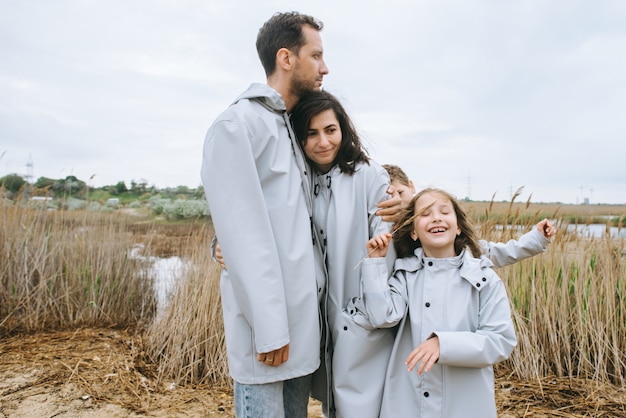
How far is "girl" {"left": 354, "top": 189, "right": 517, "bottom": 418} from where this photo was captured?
A: 155cm

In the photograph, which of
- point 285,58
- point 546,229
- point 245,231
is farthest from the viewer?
point 546,229

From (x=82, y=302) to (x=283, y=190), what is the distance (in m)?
3.83

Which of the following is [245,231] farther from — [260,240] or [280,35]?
[280,35]

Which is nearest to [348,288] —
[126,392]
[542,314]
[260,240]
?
[260,240]

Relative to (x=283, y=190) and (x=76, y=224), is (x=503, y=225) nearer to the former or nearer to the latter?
Result: (x=283, y=190)

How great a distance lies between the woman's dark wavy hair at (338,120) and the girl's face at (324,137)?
0.07 feet

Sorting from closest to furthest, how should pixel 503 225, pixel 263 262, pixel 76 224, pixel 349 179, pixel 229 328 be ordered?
pixel 263 262 → pixel 229 328 → pixel 349 179 → pixel 503 225 → pixel 76 224

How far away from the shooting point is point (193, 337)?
3.59 metres

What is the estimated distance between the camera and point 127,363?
362 cm

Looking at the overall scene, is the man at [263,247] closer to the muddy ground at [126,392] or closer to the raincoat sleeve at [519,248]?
the raincoat sleeve at [519,248]

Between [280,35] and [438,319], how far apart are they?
133 centimetres

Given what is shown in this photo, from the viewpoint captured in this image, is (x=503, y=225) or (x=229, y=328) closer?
(x=229, y=328)

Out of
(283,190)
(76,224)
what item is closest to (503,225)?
(283,190)

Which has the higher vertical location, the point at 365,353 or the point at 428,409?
the point at 365,353
